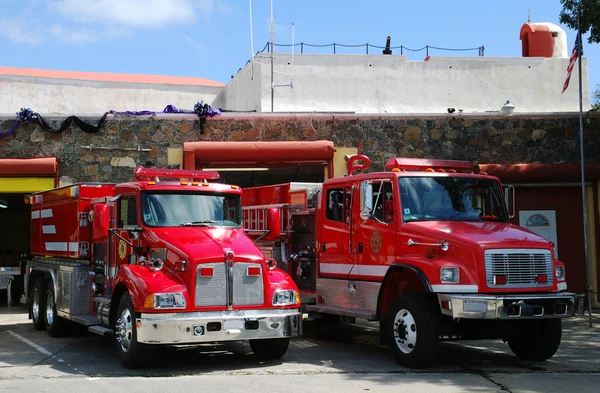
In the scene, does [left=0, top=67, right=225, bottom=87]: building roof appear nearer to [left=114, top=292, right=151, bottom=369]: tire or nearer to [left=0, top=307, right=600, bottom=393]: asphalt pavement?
[left=0, top=307, right=600, bottom=393]: asphalt pavement

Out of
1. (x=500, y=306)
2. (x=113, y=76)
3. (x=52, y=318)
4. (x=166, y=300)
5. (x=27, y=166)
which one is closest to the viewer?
(x=500, y=306)

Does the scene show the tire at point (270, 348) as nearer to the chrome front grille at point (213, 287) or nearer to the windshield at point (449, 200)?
the chrome front grille at point (213, 287)

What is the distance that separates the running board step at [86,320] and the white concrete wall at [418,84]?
12.1 metres

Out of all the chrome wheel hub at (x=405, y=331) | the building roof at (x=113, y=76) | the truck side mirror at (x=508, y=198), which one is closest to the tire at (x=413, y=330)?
the chrome wheel hub at (x=405, y=331)

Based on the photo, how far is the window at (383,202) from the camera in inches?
416

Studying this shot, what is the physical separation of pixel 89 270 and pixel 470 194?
6104 mm

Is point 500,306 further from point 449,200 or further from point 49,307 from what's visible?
point 49,307

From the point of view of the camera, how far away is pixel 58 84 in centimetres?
2697

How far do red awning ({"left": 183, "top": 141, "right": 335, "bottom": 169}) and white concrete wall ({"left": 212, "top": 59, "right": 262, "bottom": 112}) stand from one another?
488cm

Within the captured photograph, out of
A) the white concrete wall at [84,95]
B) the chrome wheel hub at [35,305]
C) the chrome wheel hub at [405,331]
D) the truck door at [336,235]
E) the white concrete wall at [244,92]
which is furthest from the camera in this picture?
the white concrete wall at [84,95]

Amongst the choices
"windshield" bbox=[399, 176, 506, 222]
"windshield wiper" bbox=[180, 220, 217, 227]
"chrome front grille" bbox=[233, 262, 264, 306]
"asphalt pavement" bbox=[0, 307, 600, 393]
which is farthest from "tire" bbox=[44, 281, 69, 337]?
"windshield" bbox=[399, 176, 506, 222]

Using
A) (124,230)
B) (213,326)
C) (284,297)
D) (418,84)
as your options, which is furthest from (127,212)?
(418,84)

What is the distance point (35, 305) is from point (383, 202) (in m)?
7.31

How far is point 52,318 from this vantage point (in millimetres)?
13039
